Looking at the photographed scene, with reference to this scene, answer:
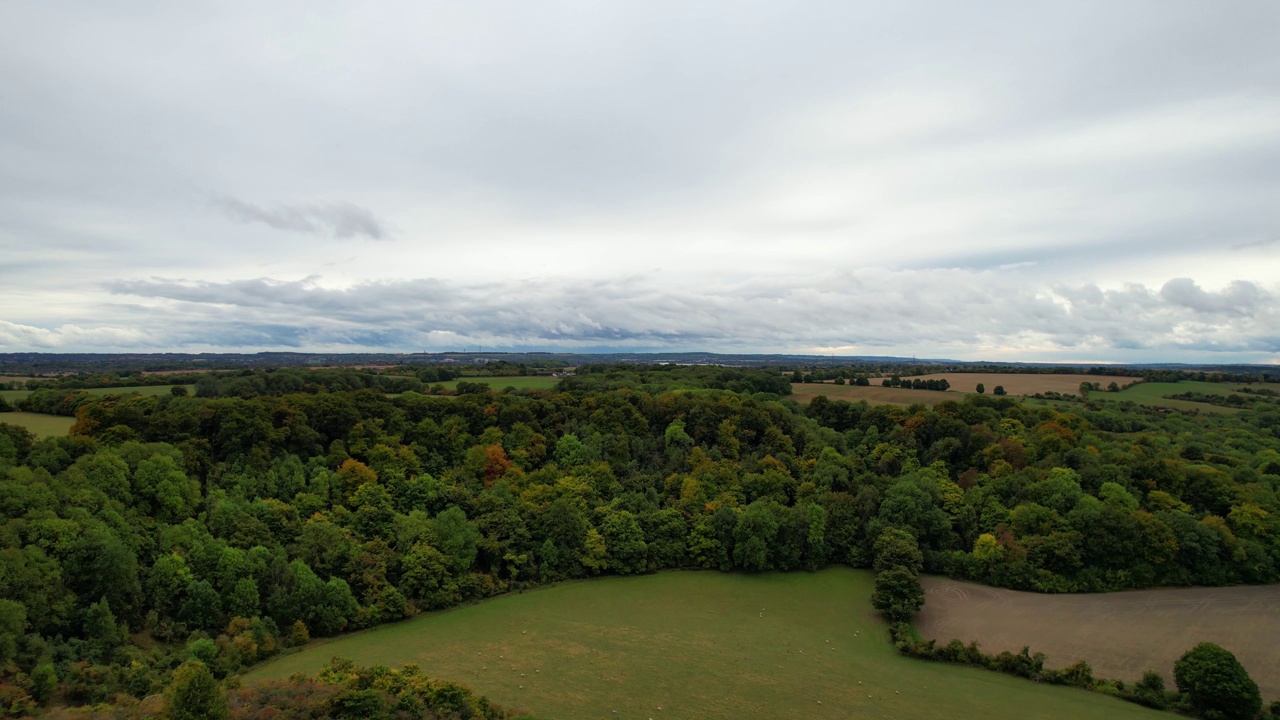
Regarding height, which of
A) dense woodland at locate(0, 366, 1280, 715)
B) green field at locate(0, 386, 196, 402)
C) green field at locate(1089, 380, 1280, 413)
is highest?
green field at locate(0, 386, 196, 402)

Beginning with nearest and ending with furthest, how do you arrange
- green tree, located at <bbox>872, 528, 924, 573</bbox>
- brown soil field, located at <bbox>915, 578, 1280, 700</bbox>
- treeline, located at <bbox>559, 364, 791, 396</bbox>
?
brown soil field, located at <bbox>915, 578, 1280, 700</bbox> → green tree, located at <bbox>872, 528, 924, 573</bbox> → treeline, located at <bbox>559, 364, 791, 396</bbox>

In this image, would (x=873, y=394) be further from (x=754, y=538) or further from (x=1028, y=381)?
(x=754, y=538)

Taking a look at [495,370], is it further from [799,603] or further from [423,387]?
[799,603]

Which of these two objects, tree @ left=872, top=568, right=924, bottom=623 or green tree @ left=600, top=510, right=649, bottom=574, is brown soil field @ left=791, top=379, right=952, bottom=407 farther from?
tree @ left=872, top=568, right=924, bottom=623

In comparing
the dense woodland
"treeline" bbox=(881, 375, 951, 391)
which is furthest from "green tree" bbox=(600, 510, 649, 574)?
"treeline" bbox=(881, 375, 951, 391)

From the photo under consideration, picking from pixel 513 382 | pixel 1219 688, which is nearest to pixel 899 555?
pixel 1219 688

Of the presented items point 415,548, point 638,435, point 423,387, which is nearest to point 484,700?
point 415,548
